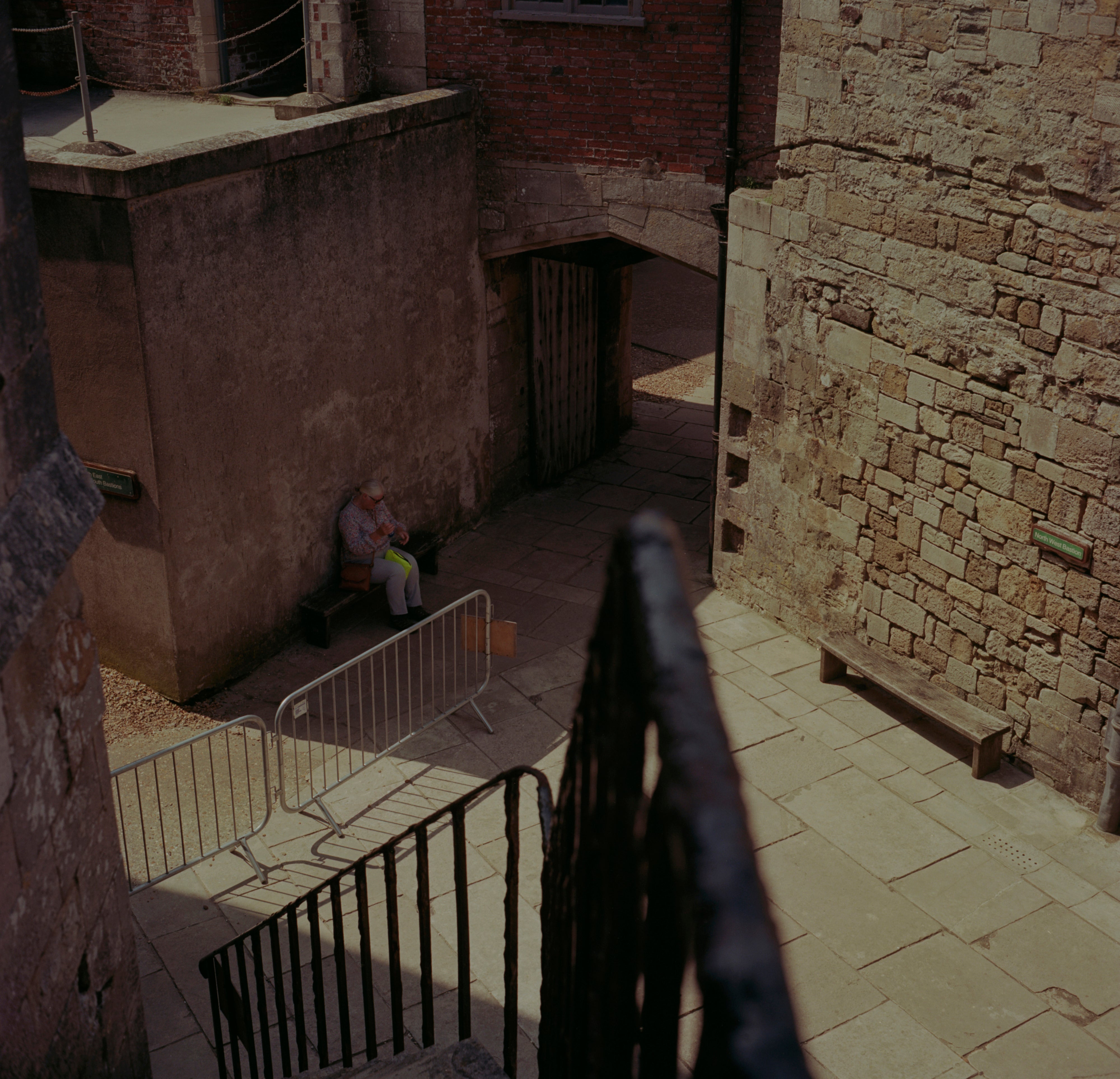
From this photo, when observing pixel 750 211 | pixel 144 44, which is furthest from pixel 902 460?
pixel 144 44

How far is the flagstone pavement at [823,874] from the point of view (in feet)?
19.8

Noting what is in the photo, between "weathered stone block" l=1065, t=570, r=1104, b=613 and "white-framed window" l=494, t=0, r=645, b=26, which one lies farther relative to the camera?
A: "white-framed window" l=494, t=0, r=645, b=26

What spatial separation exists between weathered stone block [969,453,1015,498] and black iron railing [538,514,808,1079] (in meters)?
5.91

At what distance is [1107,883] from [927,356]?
3.23 metres

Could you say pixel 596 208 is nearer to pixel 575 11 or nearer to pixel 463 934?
pixel 575 11

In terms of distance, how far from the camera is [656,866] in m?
1.30

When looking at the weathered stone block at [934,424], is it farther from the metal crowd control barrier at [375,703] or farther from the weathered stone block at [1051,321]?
the metal crowd control barrier at [375,703]

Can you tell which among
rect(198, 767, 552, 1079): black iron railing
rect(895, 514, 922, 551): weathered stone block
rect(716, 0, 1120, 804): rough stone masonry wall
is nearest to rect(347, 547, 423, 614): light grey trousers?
rect(198, 767, 552, 1079): black iron railing

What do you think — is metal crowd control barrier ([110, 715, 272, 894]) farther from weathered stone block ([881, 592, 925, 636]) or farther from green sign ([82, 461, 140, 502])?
weathered stone block ([881, 592, 925, 636])

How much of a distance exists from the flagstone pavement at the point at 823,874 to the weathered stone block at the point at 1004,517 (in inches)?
59.4

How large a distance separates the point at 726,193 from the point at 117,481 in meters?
4.85

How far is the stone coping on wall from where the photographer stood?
7.76 m

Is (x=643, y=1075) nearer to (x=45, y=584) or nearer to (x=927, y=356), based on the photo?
(x=45, y=584)

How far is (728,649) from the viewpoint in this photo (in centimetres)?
953
